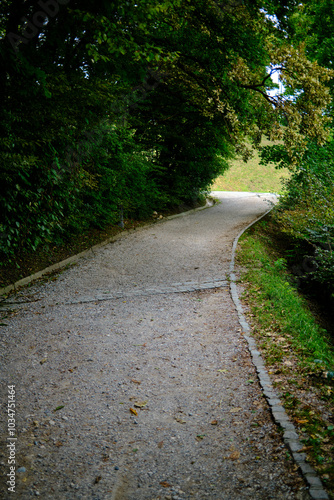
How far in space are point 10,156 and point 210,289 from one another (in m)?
4.61

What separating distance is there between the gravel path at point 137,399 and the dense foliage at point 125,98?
2.85m

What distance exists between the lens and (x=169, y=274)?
28.7 ft

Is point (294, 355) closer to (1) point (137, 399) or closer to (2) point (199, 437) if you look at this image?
(2) point (199, 437)

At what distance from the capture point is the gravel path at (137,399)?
2.87 m

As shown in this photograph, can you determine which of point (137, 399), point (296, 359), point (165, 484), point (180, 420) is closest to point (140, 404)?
point (137, 399)

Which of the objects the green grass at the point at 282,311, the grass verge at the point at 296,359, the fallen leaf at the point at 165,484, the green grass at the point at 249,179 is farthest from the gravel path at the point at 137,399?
the green grass at the point at 249,179

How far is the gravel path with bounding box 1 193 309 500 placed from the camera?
113 inches

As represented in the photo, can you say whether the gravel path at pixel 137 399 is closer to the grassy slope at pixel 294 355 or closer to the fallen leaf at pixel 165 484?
the fallen leaf at pixel 165 484

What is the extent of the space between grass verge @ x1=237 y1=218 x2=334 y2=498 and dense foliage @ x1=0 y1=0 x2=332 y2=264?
465 centimetres

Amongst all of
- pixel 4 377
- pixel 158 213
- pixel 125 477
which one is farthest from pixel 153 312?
pixel 158 213

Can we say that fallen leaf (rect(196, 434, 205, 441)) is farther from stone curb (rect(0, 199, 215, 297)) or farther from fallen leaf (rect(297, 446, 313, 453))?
stone curb (rect(0, 199, 215, 297))

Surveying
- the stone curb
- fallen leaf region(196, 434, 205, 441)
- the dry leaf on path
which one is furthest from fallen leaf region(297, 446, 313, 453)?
the stone curb

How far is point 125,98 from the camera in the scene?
10594 mm

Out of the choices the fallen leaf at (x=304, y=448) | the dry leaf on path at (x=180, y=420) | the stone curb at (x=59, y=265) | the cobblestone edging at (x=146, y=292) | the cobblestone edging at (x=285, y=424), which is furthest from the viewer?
the stone curb at (x=59, y=265)
